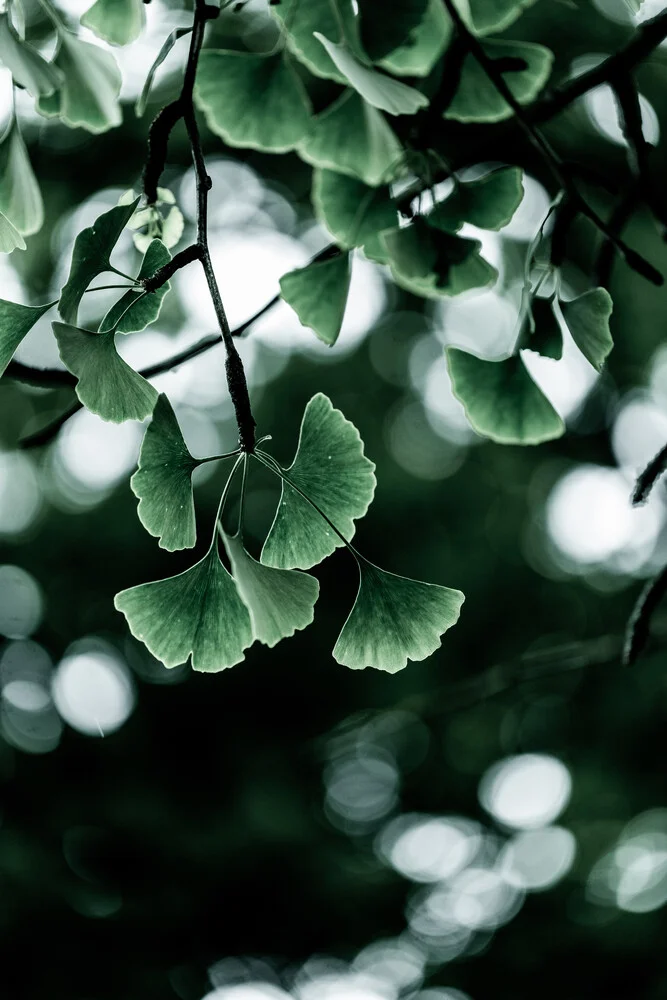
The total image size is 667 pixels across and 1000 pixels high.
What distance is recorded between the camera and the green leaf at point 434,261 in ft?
1.55

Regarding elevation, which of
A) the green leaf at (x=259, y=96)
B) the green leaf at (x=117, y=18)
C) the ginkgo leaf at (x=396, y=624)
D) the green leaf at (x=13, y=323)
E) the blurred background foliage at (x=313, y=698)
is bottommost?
the blurred background foliage at (x=313, y=698)

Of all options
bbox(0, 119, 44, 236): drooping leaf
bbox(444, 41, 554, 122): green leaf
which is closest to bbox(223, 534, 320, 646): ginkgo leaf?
bbox(0, 119, 44, 236): drooping leaf

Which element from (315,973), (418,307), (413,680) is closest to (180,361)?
(413,680)

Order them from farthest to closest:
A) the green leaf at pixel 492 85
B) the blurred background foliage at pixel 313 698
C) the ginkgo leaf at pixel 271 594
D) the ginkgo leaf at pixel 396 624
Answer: the blurred background foliage at pixel 313 698 → the green leaf at pixel 492 85 → the ginkgo leaf at pixel 396 624 → the ginkgo leaf at pixel 271 594

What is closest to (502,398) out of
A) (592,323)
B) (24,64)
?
(592,323)

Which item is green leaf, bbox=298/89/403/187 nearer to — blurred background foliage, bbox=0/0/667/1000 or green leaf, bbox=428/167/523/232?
green leaf, bbox=428/167/523/232

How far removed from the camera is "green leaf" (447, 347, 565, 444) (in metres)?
0.51

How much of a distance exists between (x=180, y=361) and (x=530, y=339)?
0.70 ft

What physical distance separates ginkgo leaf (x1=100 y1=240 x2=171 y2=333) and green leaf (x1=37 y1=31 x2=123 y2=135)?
19cm

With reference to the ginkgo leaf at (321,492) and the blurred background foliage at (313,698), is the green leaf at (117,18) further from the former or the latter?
the blurred background foliage at (313,698)

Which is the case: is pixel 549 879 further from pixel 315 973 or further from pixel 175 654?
pixel 175 654

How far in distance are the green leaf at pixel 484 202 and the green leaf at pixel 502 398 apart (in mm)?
92

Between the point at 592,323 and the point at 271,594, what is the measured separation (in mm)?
256

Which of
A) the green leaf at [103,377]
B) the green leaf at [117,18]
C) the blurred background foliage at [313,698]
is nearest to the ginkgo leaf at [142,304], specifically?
the green leaf at [103,377]
